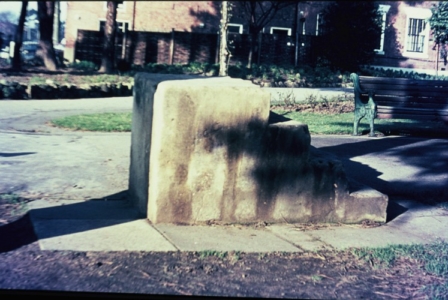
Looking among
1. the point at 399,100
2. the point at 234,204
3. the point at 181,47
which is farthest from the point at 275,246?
the point at 181,47

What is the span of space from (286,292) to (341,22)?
72.1 feet

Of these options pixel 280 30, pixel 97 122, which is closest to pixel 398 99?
pixel 97 122

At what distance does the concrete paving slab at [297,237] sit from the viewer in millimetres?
4805

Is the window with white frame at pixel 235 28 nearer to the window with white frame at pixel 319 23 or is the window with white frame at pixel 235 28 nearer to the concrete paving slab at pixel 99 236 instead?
the window with white frame at pixel 319 23

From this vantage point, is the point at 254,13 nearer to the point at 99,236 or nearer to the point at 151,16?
the point at 151,16

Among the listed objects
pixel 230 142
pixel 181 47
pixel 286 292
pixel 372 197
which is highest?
pixel 181 47

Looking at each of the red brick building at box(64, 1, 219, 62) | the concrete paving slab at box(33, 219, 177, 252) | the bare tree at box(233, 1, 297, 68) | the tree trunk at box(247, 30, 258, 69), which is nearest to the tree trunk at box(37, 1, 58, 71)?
the red brick building at box(64, 1, 219, 62)

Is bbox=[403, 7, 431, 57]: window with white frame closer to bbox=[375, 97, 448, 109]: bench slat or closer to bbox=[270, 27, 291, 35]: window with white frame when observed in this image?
bbox=[270, 27, 291, 35]: window with white frame

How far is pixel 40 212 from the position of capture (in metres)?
5.30

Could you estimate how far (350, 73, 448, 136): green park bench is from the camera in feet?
33.0

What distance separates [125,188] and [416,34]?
2472 cm

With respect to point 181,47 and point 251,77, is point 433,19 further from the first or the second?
point 181,47

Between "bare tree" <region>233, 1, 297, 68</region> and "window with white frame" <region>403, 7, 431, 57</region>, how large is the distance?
580cm

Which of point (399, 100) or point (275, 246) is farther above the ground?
point (399, 100)
